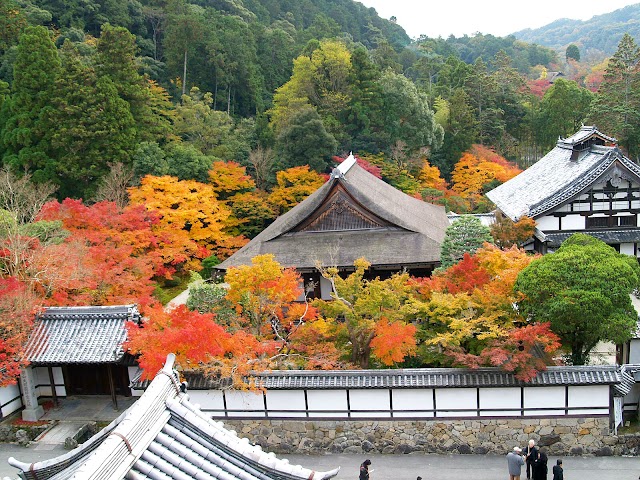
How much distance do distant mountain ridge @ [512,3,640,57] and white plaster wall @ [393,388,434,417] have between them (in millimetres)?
130159

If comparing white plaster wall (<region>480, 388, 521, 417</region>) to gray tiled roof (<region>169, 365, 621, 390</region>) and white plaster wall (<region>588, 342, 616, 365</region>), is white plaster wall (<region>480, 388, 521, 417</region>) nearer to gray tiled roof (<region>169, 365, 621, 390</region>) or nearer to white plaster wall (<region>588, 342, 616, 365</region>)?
gray tiled roof (<region>169, 365, 621, 390</region>)

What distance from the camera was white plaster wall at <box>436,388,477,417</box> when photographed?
45.3 feet

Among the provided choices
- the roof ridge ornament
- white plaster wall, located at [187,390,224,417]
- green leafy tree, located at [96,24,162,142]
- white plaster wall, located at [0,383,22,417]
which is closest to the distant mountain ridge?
the roof ridge ornament

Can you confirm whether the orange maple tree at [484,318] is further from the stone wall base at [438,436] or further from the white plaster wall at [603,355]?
the white plaster wall at [603,355]

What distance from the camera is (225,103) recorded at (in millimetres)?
49219

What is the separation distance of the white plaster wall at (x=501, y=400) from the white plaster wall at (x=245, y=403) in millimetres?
5465

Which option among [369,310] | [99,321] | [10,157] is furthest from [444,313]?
[10,157]

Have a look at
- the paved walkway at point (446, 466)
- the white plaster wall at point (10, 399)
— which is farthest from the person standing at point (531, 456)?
the white plaster wall at point (10, 399)

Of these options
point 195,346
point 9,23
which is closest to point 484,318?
point 195,346

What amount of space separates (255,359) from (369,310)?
10.3ft

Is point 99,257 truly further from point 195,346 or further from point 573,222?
point 573,222

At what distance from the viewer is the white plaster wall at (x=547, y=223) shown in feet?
75.3

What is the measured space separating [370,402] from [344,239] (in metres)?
9.43

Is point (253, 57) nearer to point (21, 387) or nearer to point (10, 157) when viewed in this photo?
point (10, 157)
